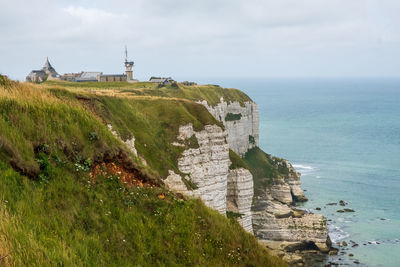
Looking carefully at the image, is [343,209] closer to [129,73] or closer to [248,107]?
[248,107]

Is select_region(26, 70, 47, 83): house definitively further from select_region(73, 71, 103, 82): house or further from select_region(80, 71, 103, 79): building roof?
select_region(80, 71, 103, 79): building roof

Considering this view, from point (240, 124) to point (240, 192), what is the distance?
38.9 m

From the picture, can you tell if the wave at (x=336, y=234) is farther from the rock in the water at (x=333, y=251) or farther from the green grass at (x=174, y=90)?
the green grass at (x=174, y=90)

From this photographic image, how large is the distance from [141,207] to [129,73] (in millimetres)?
76005

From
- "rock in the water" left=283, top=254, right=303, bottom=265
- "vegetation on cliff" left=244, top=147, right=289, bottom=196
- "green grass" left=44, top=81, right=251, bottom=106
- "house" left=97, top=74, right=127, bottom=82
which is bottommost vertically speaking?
"rock in the water" left=283, top=254, right=303, bottom=265

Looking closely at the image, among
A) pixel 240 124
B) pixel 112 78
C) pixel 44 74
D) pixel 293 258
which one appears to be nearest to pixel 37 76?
pixel 44 74

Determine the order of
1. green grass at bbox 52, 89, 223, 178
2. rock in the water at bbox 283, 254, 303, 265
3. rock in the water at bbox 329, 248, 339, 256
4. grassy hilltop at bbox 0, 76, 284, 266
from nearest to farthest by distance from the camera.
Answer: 1. grassy hilltop at bbox 0, 76, 284, 266
2. green grass at bbox 52, 89, 223, 178
3. rock in the water at bbox 283, 254, 303, 265
4. rock in the water at bbox 329, 248, 339, 256

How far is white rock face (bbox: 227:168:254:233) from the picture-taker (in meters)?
55.7

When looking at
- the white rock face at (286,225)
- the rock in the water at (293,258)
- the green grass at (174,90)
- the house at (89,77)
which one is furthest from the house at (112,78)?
the rock in the water at (293,258)

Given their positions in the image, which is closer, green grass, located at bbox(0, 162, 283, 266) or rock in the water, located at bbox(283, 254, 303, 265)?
green grass, located at bbox(0, 162, 283, 266)

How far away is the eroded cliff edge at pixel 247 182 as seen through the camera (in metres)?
45.8

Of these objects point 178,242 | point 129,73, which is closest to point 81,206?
point 178,242

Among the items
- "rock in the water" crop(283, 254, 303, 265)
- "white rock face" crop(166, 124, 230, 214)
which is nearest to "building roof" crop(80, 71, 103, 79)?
"white rock face" crop(166, 124, 230, 214)

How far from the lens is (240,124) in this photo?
9319cm
